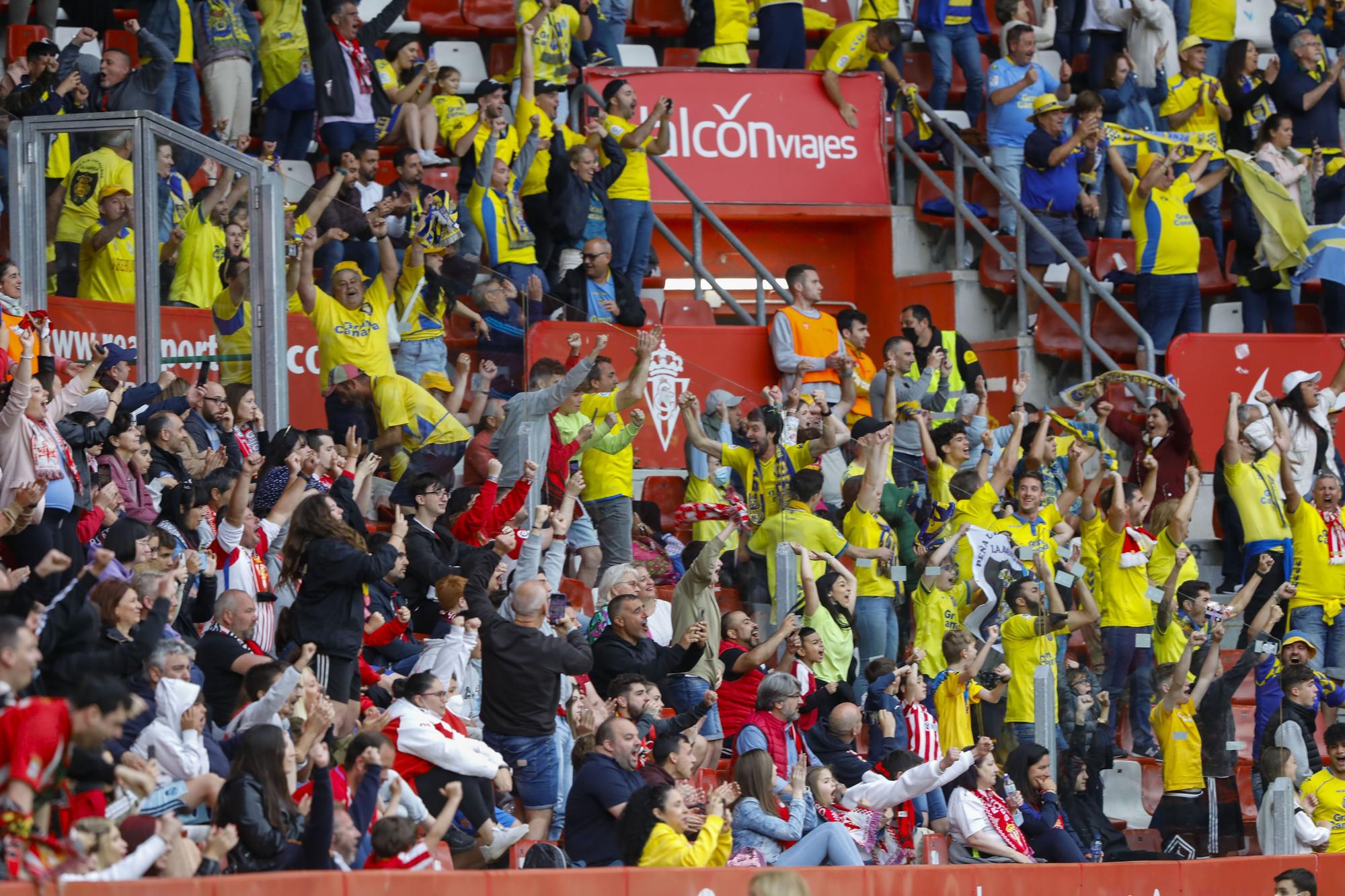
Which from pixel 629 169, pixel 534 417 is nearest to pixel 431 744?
pixel 534 417

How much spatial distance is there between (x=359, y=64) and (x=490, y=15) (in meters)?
2.29

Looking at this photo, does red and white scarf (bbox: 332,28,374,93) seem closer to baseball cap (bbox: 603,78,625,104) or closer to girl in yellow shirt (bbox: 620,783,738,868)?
baseball cap (bbox: 603,78,625,104)

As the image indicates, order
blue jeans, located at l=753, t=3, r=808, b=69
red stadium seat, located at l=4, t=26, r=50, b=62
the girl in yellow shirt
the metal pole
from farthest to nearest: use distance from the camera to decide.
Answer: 1. blue jeans, located at l=753, t=3, r=808, b=69
2. the metal pole
3. red stadium seat, located at l=4, t=26, r=50, b=62
4. the girl in yellow shirt

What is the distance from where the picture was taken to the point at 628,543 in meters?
11.4

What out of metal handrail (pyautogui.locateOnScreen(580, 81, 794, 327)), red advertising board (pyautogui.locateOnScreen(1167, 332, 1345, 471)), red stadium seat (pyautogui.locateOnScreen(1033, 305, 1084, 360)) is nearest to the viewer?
metal handrail (pyautogui.locateOnScreen(580, 81, 794, 327))

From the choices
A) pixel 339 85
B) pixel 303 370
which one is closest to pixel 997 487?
pixel 303 370

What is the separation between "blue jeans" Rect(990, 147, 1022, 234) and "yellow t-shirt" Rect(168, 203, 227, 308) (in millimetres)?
6830

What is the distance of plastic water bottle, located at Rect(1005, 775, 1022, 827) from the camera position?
10.2 meters

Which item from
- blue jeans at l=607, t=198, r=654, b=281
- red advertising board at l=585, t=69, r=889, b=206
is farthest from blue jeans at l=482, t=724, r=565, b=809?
red advertising board at l=585, t=69, r=889, b=206

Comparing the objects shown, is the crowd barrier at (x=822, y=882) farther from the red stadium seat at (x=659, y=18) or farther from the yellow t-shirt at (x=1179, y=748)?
the red stadium seat at (x=659, y=18)

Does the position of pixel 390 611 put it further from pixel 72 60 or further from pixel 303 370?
pixel 72 60

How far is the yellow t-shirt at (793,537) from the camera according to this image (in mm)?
11008

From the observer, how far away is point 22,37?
14.7 meters

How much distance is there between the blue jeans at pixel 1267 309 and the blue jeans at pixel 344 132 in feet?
21.9
